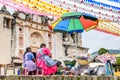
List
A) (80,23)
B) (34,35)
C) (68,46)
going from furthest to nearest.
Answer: (68,46)
(34,35)
(80,23)

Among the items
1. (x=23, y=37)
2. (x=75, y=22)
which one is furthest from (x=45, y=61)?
(x=23, y=37)

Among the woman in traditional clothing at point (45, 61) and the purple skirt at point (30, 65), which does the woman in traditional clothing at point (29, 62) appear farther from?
the woman in traditional clothing at point (45, 61)

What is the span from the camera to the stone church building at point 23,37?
107 feet

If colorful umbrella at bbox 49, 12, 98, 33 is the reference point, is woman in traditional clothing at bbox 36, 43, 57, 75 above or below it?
below

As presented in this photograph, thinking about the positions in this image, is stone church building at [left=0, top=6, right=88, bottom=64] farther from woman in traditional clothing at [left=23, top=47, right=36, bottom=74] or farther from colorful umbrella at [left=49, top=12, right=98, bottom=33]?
woman in traditional clothing at [left=23, top=47, right=36, bottom=74]

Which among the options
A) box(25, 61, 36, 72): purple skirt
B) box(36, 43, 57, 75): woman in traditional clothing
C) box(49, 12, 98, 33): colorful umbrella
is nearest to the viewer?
box(36, 43, 57, 75): woman in traditional clothing

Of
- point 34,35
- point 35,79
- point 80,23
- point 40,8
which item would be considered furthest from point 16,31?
point 35,79

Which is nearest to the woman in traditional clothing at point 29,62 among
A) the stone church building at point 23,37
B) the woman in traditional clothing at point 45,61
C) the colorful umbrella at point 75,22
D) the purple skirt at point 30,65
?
the purple skirt at point 30,65

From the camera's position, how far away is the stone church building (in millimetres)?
32500

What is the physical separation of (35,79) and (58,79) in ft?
1.79

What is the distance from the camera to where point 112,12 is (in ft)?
55.6

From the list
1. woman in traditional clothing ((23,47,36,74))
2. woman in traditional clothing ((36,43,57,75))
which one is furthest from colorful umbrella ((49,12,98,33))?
woman in traditional clothing ((36,43,57,75))

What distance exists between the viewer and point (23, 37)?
34969 millimetres

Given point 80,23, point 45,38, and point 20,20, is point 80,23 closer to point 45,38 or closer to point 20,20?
point 20,20
